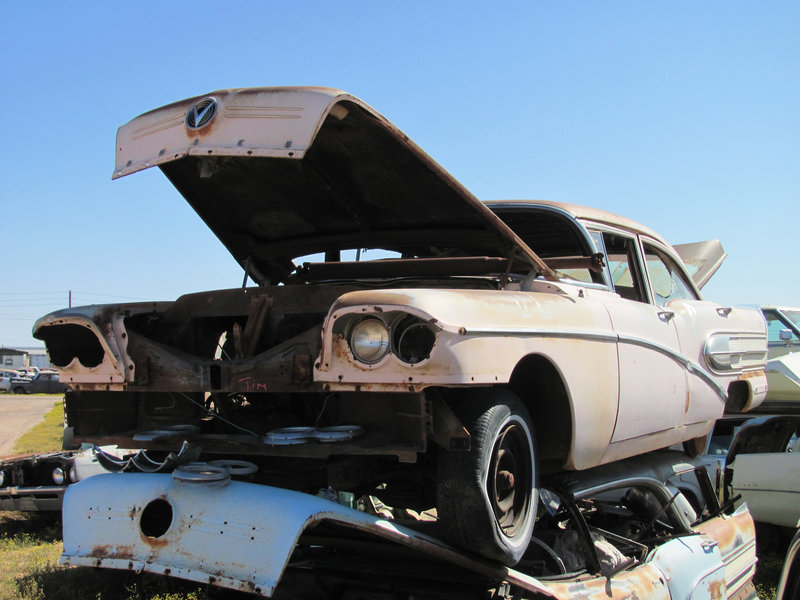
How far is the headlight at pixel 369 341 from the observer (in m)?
2.59

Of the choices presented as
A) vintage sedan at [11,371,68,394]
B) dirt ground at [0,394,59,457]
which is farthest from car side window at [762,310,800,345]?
vintage sedan at [11,371,68,394]

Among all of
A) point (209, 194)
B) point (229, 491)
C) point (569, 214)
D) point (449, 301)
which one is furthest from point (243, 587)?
point (569, 214)

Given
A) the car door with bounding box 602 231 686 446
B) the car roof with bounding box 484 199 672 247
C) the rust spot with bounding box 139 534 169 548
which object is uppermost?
the car roof with bounding box 484 199 672 247

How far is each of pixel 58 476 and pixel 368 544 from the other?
492 cm

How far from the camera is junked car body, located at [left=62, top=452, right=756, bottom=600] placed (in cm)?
243

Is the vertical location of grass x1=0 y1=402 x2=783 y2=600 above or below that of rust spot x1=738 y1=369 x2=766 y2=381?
below

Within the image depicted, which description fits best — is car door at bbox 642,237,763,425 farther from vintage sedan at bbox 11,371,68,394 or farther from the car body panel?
vintage sedan at bbox 11,371,68,394

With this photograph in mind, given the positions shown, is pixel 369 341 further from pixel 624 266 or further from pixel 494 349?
pixel 624 266

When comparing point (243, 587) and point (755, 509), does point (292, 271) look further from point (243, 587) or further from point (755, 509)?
point (755, 509)

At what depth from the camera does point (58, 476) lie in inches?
269

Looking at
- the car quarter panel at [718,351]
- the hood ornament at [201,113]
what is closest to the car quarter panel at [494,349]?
the hood ornament at [201,113]

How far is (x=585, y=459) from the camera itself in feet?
10.9

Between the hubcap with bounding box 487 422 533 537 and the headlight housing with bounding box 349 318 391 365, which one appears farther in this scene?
the hubcap with bounding box 487 422 533 537

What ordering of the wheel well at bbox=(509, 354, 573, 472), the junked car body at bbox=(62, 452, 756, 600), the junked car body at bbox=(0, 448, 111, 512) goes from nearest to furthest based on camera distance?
the junked car body at bbox=(62, 452, 756, 600), the wheel well at bbox=(509, 354, 573, 472), the junked car body at bbox=(0, 448, 111, 512)
